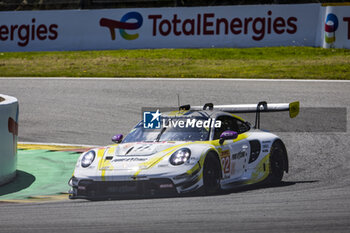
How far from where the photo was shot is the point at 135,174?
834cm

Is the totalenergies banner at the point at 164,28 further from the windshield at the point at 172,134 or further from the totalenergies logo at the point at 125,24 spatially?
the windshield at the point at 172,134

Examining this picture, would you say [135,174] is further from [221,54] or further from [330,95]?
[221,54]

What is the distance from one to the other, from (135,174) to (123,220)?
157cm

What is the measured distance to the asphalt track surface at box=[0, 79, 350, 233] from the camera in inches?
259

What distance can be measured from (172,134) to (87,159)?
1226mm

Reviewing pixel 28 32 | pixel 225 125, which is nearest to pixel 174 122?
pixel 225 125

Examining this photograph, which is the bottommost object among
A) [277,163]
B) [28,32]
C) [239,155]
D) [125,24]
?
[277,163]

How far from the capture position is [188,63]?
21531mm

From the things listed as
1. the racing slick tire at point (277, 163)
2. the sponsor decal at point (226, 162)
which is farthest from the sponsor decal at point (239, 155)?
the racing slick tire at point (277, 163)

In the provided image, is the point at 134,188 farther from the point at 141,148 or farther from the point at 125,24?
the point at 125,24

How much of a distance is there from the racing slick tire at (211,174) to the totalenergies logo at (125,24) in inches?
585

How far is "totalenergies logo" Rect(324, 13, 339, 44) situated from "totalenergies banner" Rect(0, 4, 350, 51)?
10.3 inches

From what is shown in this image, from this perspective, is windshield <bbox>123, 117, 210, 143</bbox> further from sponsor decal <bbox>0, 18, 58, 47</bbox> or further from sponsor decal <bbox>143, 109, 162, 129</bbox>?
sponsor decal <bbox>0, 18, 58, 47</bbox>

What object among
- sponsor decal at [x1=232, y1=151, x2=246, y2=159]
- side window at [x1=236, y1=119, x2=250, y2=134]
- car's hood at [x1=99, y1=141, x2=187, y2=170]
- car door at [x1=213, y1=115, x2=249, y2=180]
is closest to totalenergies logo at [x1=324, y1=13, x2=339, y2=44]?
side window at [x1=236, y1=119, x2=250, y2=134]
